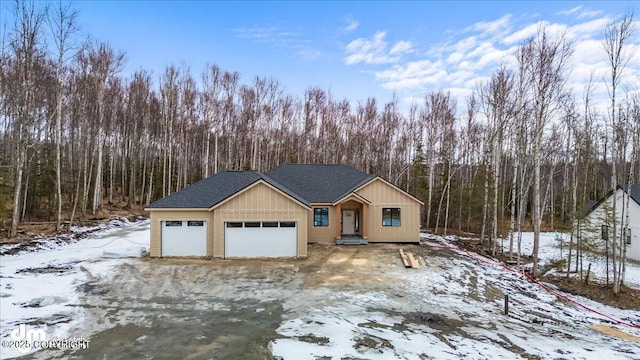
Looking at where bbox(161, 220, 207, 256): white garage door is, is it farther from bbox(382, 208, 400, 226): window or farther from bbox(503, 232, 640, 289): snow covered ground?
bbox(503, 232, 640, 289): snow covered ground

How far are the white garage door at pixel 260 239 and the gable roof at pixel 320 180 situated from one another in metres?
4.48

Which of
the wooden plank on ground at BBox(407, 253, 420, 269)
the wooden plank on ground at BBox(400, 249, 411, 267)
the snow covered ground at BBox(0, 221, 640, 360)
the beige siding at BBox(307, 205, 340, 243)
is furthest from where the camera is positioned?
the beige siding at BBox(307, 205, 340, 243)

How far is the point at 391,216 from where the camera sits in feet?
67.7

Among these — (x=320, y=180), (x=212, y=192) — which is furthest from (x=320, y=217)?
(x=212, y=192)

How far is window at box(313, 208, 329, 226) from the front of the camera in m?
20.6

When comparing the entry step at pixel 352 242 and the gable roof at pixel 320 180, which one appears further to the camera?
the gable roof at pixel 320 180

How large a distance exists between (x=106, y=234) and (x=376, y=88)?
3015 cm

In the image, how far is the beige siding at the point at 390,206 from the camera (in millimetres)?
20516

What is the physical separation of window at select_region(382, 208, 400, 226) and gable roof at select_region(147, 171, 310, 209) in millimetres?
5627

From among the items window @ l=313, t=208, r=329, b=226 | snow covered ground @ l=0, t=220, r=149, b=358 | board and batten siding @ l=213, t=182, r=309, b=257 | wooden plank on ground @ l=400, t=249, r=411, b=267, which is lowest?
wooden plank on ground @ l=400, t=249, r=411, b=267

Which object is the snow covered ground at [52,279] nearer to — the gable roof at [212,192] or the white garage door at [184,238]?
the white garage door at [184,238]

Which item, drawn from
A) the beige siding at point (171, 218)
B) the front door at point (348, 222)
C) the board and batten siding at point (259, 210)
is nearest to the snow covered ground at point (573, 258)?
the front door at point (348, 222)

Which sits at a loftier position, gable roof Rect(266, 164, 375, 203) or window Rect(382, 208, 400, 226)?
gable roof Rect(266, 164, 375, 203)

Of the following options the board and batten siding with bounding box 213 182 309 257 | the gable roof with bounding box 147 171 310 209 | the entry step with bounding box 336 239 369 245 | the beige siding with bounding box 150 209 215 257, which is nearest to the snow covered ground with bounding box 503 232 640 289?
the entry step with bounding box 336 239 369 245
